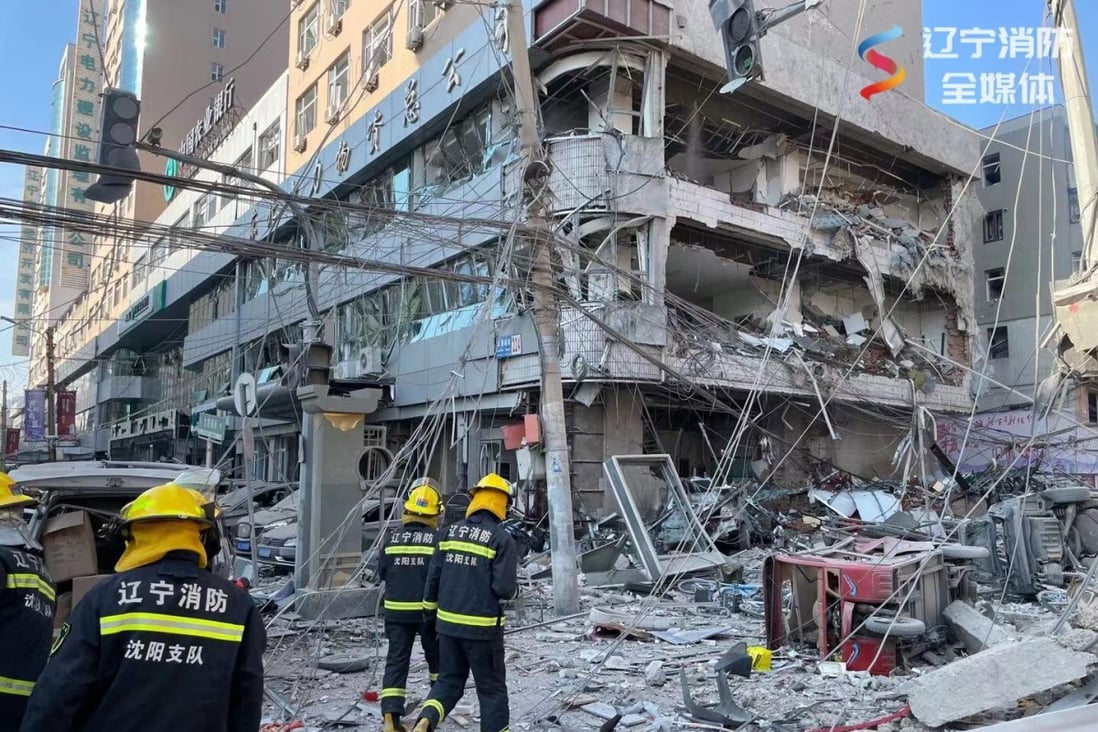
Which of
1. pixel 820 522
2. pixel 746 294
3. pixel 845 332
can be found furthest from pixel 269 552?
pixel 845 332

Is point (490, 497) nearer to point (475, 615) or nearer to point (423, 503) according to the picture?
point (475, 615)

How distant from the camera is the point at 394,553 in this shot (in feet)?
18.8

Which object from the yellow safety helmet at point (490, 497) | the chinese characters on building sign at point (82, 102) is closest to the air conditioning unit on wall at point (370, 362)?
the yellow safety helmet at point (490, 497)

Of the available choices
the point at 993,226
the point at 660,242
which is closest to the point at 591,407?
the point at 660,242

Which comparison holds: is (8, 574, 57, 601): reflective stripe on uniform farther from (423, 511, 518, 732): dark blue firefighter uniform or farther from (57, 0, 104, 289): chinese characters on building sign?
(57, 0, 104, 289): chinese characters on building sign

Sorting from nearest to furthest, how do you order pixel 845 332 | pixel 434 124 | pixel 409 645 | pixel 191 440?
pixel 409 645, pixel 434 124, pixel 845 332, pixel 191 440

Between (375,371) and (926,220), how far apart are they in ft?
58.9

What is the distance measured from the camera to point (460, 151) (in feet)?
64.4

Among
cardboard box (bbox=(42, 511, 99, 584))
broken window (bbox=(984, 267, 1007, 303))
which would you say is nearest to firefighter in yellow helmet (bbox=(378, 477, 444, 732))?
cardboard box (bbox=(42, 511, 99, 584))

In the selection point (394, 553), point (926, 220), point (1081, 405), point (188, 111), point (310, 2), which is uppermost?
point (188, 111)

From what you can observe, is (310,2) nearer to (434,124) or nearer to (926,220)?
(434,124)

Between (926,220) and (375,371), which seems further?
(926,220)

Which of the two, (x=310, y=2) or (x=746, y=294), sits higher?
(x=310, y=2)

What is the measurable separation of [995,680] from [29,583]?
529 cm
